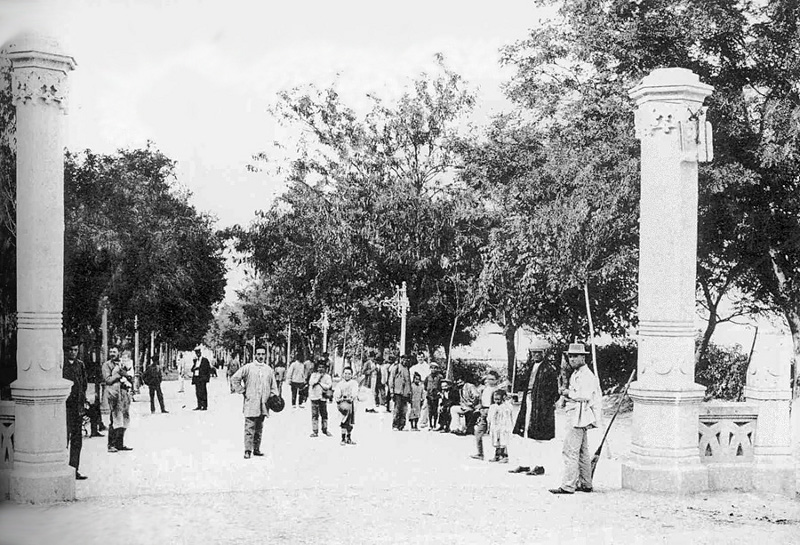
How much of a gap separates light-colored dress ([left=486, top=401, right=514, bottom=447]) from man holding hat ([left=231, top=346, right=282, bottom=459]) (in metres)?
3.08

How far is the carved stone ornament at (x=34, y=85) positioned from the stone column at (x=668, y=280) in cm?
590

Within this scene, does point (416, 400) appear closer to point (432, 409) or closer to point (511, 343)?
point (432, 409)

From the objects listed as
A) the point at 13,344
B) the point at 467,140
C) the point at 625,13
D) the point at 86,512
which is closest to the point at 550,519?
the point at 86,512

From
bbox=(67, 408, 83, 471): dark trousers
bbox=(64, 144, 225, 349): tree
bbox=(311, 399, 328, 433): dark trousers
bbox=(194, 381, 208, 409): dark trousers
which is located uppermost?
bbox=(64, 144, 225, 349): tree

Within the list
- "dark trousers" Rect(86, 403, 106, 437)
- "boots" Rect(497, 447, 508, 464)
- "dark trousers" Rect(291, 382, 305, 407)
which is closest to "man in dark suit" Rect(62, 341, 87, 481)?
"dark trousers" Rect(86, 403, 106, 437)

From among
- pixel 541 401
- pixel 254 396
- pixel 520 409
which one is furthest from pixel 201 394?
pixel 541 401

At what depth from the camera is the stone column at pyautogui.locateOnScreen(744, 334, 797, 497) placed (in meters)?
9.55

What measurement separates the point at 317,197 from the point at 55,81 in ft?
58.2

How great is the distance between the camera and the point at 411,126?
2561 centimetres

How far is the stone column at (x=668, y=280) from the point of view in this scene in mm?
9406

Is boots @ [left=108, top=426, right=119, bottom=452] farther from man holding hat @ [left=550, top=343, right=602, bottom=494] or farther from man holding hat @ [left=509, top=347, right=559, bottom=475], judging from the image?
man holding hat @ [left=550, top=343, right=602, bottom=494]

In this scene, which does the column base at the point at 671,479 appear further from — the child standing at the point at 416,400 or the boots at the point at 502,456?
the child standing at the point at 416,400

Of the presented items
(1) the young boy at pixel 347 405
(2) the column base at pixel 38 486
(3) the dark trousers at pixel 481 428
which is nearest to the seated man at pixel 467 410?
(3) the dark trousers at pixel 481 428

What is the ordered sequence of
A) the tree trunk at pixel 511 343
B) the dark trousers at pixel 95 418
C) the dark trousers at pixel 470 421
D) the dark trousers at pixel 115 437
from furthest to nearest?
1. the tree trunk at pixel 511 343
2. the dark trousers at pixel 470 421
3. the dark trousers at pixel 95 418
4. the dark trousers at pixel 115 437
